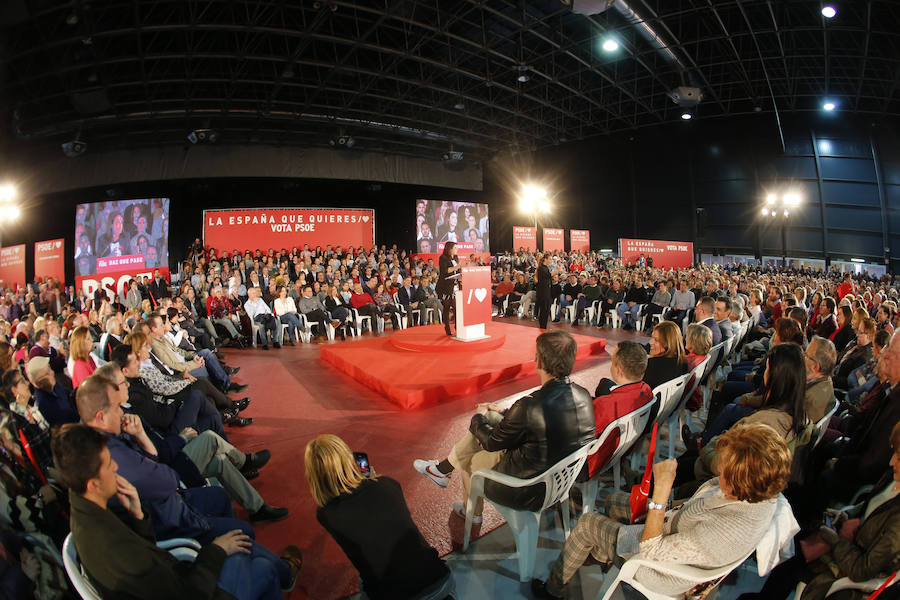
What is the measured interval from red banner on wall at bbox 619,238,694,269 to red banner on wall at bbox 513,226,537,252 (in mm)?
3569

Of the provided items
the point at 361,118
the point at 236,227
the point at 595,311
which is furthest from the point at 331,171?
the point at 595,311

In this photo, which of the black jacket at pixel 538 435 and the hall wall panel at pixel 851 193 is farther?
the hall wall panel at pixel 851 193

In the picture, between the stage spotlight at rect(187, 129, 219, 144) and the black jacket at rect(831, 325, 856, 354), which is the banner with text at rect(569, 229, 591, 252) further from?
the black jacket at rect(831, 325, 856, 354)

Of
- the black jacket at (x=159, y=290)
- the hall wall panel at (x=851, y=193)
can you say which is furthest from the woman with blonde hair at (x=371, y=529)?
the hall wall panel at (x=851, y=193)

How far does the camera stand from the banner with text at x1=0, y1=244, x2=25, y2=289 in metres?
12.2

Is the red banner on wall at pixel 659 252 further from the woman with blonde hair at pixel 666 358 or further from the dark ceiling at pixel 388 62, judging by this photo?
the woman with blonde hair at pixel 666 358

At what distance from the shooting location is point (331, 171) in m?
Result: 14.5

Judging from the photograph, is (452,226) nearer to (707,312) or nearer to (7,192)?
(7,192)

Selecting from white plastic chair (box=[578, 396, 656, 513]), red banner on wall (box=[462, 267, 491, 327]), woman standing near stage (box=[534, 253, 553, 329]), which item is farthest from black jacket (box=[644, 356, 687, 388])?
woman standing near stage (box=[534, 253, 553, 329])

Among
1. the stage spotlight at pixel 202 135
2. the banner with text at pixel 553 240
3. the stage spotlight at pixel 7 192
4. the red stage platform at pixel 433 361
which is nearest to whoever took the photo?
the red stage platform at pixel 433 361

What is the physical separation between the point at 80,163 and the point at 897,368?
1650 cm

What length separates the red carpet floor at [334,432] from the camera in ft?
7.65

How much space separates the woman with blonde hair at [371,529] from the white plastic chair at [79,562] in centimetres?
58

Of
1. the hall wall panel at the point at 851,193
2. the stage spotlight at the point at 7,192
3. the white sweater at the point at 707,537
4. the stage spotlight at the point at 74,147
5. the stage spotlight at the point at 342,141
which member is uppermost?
the stage spotlight at the point at 342,141
